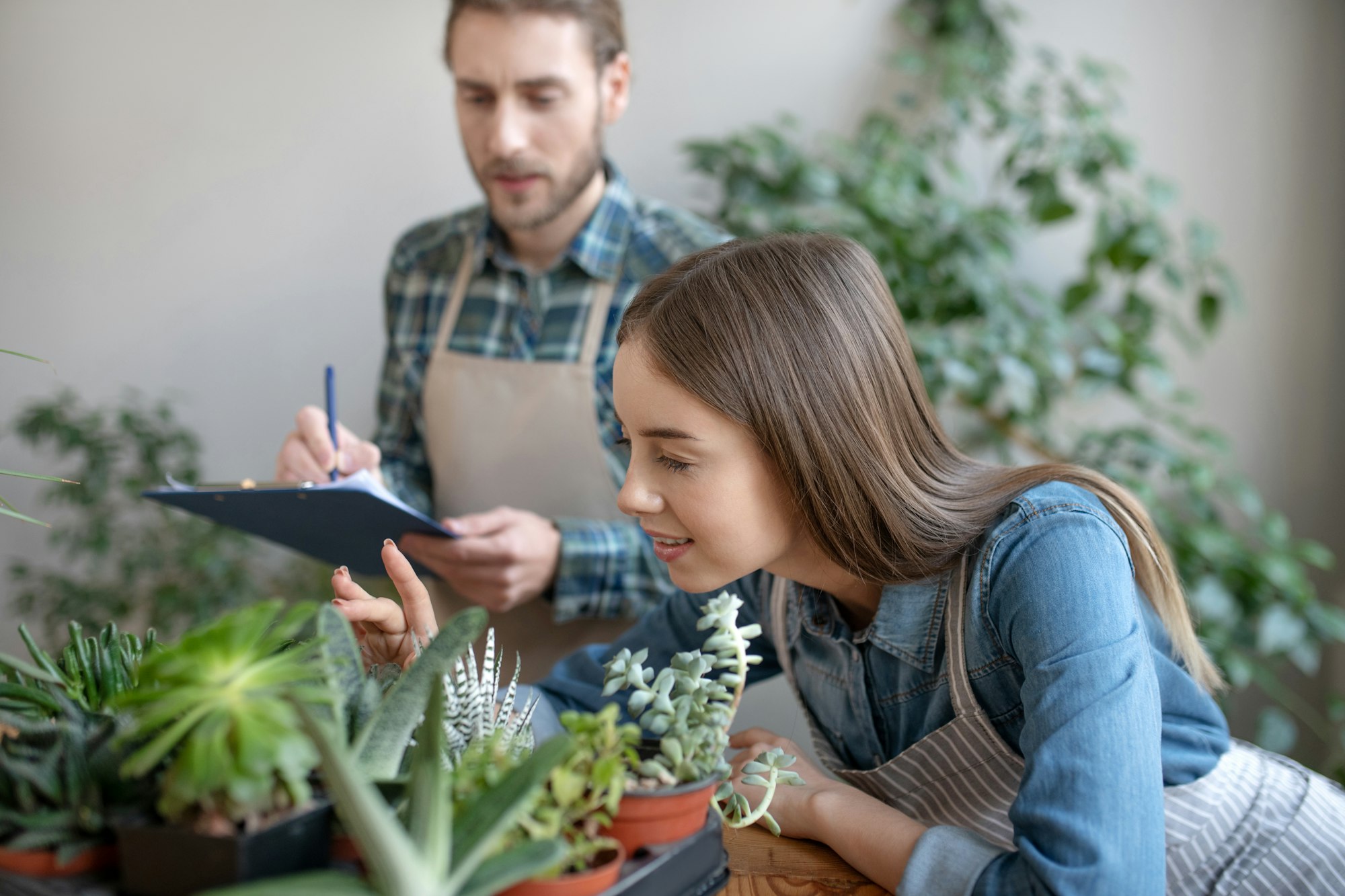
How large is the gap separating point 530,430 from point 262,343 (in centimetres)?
113

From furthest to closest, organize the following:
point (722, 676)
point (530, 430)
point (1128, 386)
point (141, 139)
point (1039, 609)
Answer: point (141, 139) < point (1128, 386) < point (530, 430) < point (1039, 609) < point (722, 676)

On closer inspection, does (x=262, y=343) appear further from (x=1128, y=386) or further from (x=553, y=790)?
(x=553, y=790)

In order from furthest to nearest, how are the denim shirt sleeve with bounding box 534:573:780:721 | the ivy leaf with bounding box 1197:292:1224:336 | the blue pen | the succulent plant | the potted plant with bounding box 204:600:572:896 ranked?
the ivy leaf with bounding box 1197:292:1224:336
the blue pen
the denim shirt sleeve with bounding box 534:573:780:721
the succulent plant
the potted plant with bounding box 204:600:572:896

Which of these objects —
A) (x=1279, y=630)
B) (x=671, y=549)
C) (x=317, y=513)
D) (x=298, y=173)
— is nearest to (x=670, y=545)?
(x=671, y=549)

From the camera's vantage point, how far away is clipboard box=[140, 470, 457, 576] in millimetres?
1246

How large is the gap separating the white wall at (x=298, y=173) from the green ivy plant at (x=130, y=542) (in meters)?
0.13

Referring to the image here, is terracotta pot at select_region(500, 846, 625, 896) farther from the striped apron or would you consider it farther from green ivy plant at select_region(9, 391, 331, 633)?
green ivy plant at select_region(9, 391, 331, 633)

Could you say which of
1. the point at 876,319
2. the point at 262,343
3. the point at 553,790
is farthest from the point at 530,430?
the point at 553,790

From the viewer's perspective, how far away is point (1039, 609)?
0.88 metres

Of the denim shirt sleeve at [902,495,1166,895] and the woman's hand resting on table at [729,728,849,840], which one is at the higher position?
the denim shirt sleeve at [902,495,1166,895]

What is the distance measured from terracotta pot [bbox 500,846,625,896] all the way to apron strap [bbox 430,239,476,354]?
146cm

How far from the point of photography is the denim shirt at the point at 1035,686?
0.77 m

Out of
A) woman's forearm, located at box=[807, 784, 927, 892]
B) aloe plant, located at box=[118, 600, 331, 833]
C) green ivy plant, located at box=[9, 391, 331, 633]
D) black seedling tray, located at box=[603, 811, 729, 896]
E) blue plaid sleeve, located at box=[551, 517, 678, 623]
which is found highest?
aloe plant, located at box=[118, 600, 331, 833]

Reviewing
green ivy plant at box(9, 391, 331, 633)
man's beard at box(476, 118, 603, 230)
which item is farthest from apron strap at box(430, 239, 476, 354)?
green ivy plant at box(9, 391, 331, 633)
